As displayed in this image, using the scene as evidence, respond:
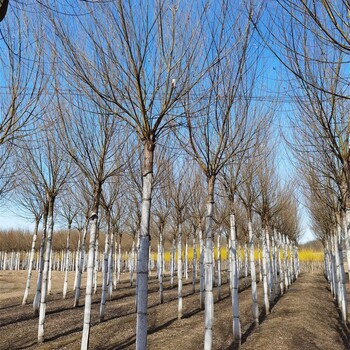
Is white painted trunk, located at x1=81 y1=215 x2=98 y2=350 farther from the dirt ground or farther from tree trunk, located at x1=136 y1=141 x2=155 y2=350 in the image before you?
tree trunk, located at x1=136 y1=141 x2=155 y2=350

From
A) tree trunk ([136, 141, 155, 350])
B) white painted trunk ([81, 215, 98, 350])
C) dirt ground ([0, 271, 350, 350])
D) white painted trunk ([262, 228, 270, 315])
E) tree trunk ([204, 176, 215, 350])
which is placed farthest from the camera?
white painted trunk ([262, 228, 270, 315])

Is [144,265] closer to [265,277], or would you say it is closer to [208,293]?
[208,293]

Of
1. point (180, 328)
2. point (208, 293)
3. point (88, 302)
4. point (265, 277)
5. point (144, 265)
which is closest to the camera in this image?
point (144, 265)

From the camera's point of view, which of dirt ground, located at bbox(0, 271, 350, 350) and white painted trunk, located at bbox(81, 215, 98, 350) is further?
dirt ground, located at bbox(0, 271, 350, 350)

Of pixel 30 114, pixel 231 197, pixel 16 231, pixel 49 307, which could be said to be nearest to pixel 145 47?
pixel 30 114

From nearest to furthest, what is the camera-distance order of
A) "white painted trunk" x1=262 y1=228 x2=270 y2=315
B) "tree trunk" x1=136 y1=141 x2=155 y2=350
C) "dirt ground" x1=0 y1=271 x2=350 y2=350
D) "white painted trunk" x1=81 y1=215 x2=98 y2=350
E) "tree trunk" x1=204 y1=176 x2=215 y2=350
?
"tree trunk" x1=136 y1=141 x2=155 y2=350 → "tree trunk" x1=204 y1=176 x2=215 y2=350 → "white painted trunk" x1=81 y1=215 x2=98 y2=350 → "dirt ground" x1=0 y1=271 x2=350 y2=350 → "white painted trunk" x1=262 y1=228 x2=270 y2=315

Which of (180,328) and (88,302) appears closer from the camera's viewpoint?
(88,302)

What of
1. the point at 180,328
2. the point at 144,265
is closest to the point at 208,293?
the point at 144,265

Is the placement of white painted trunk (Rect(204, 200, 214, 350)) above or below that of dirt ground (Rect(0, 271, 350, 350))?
above

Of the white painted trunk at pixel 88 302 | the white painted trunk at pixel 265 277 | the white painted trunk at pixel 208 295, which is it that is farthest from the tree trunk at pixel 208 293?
the white painted trunk at pixel 265 277

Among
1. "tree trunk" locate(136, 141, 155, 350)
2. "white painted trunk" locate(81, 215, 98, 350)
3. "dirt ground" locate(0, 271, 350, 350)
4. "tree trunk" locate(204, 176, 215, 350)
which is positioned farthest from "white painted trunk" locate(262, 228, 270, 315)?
"tree trunk" locate(136, 141, 155, 350)

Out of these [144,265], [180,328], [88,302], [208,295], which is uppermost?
[144,265]

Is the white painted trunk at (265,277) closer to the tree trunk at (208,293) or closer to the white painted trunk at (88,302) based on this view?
the tree trunk at (208,293)

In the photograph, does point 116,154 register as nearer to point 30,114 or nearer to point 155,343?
point 30,114
